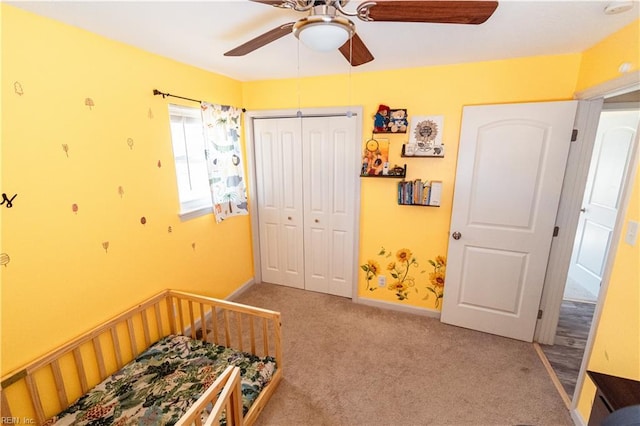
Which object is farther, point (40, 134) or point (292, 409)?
point (292, 409)

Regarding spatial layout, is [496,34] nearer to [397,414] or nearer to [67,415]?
[397,414]

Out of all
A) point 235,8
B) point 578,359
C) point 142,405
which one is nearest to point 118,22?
point 235,8

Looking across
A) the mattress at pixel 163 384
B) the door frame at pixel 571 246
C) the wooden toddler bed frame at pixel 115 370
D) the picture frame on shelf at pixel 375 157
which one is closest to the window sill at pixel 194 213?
the wooden toddler bed frame at pixel 115 370

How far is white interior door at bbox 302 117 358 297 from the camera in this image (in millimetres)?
2760

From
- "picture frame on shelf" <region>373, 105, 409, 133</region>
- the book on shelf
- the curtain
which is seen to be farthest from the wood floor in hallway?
the curtain

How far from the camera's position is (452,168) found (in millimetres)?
2410

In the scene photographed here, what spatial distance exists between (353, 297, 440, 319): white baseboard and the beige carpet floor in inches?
2.8

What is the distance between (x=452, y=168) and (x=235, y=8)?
6.59 ft

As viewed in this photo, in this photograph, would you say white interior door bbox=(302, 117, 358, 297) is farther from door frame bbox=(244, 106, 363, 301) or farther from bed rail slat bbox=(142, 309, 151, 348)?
bed rail slat bbox=(142, 309, 151, 348)

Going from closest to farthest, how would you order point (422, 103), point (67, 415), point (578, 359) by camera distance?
1. point (67, 415)
2. point (578, 359)
3. point (422, 103)

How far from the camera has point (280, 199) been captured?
3141mm

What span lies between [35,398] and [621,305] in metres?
3.05

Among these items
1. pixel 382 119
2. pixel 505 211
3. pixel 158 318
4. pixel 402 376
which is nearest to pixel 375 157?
pixel 382 119

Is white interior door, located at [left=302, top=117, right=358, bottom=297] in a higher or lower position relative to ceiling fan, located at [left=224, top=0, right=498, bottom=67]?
lower
